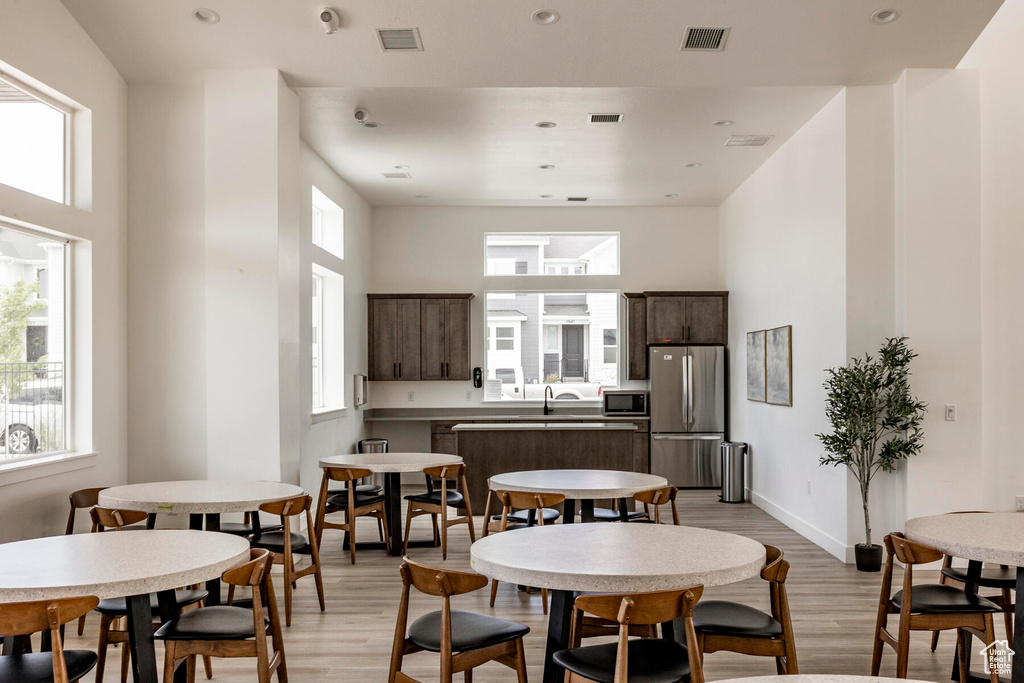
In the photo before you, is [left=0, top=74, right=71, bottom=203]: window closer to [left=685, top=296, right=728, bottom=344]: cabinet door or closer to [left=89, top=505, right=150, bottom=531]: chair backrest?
[left=89, top=505, right=150, bottom=531]: chair backrest

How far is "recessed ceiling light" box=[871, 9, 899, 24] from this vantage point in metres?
5.17

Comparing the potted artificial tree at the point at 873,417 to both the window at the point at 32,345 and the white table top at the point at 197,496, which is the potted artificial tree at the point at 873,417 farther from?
the window at the point at 32,345

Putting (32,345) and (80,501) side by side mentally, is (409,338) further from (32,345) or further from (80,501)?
(80,501)

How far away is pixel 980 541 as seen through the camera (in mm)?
3195

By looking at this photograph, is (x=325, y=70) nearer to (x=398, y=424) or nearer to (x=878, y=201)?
(x=878, y=201)

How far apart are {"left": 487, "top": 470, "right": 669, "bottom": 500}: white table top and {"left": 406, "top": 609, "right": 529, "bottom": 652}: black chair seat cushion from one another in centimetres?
163

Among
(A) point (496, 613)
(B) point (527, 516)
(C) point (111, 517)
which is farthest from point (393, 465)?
(C) point (111, 517)

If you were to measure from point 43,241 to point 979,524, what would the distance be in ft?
17.8

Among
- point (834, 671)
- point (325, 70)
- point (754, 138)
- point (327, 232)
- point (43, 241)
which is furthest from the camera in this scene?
point (327, 232)

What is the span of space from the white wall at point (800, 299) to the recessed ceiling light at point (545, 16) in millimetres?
2512

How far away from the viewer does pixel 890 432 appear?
598 centimetres

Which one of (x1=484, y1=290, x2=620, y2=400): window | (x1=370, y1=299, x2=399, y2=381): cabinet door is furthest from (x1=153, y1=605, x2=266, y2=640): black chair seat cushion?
(x1=484, y1=290, x2=620, y2=400): window

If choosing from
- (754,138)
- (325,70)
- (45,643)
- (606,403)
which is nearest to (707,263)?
A: (606,403)

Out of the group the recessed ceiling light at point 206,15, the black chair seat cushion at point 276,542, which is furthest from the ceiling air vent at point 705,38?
the black chair seat cushion at point 276,542
